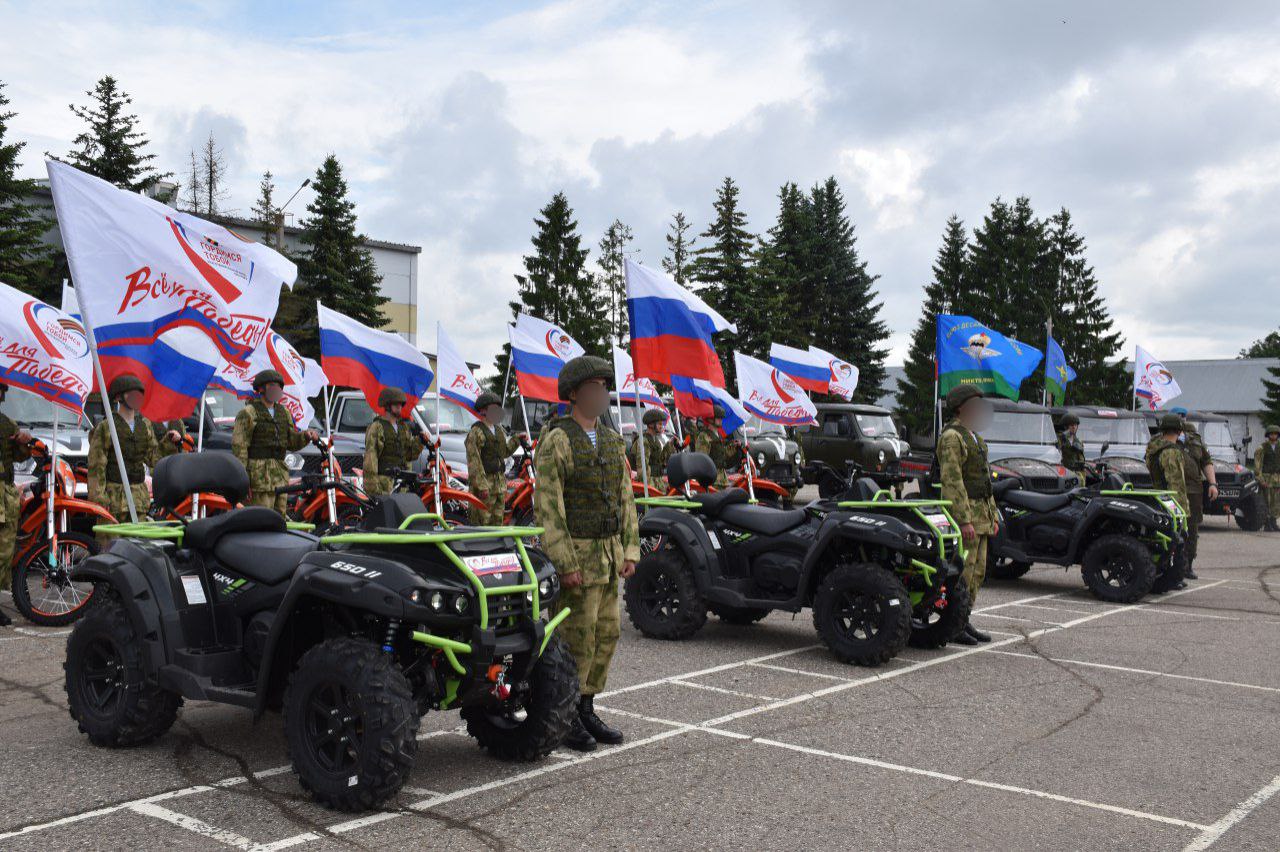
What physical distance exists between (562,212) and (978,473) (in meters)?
50.0

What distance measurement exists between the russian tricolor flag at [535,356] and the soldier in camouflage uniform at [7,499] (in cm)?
768

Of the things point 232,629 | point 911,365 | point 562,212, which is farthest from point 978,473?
point 911,365

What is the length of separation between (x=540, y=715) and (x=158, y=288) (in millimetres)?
4094

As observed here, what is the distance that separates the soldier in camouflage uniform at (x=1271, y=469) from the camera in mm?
21656

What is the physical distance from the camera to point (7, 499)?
898cm

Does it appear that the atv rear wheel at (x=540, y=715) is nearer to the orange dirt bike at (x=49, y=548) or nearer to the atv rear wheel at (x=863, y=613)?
the atv rear wheel at (x=863, y=613)

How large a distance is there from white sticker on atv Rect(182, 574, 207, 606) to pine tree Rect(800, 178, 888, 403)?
54693 millimetres

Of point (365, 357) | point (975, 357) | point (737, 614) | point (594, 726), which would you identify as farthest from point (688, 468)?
point (975, 357)

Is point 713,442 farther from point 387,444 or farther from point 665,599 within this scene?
point 665,599

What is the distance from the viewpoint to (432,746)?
5.76 meters

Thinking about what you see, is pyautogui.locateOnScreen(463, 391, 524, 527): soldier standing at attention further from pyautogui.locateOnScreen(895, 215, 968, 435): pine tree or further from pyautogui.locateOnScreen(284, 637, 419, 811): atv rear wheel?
pyautogui.locateOnScreen(895, 215, 968, 435): pine tree

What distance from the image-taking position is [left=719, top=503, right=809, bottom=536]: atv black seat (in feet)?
29.1

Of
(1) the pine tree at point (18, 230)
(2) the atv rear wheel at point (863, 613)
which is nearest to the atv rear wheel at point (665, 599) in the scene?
(2) the atv rear wheel at point (863, 613)

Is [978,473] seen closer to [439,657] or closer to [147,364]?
[439,657]
